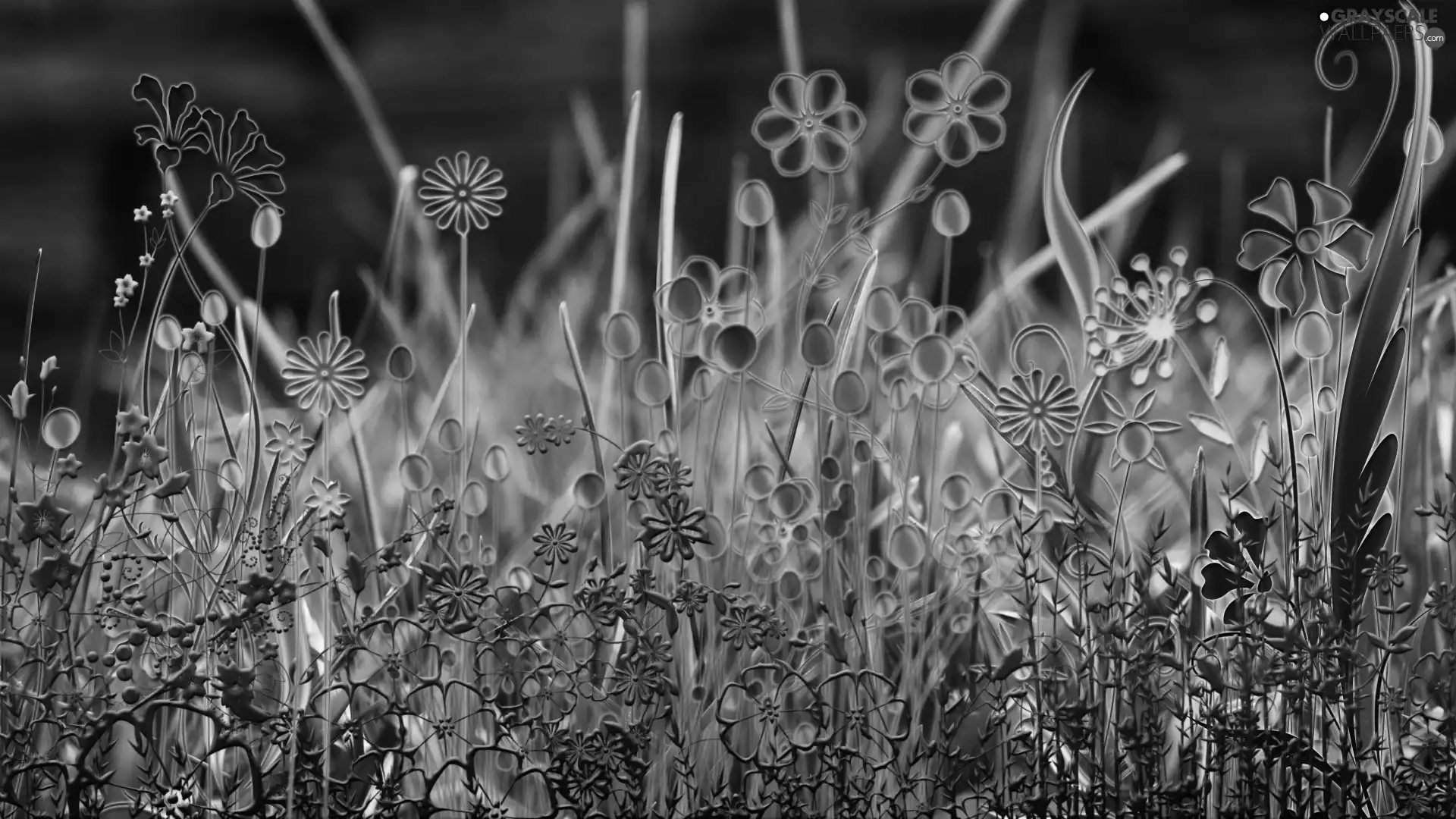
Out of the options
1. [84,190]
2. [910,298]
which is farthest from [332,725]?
[84,190]

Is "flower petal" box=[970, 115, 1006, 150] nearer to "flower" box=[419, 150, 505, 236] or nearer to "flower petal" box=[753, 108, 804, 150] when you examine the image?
"flower petal" box=[753, 108, 804, 150]

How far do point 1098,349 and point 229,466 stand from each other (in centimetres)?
32

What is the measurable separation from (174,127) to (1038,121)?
954 mm

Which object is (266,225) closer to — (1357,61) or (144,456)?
(144,456)

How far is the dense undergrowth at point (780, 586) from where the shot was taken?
396 mm

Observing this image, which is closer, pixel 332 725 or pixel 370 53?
pixel 332 725

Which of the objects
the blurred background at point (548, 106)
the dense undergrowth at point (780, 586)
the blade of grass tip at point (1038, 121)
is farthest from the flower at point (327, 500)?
the blurred background at point (548, 106)

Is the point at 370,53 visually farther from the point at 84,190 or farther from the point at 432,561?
the point at 432,561

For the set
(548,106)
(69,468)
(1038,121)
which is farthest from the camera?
(548,106)

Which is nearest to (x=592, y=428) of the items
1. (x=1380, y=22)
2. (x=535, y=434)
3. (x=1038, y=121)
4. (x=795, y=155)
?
(x=535, y=434)

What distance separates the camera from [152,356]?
1.40 ft

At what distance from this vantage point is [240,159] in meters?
0.42

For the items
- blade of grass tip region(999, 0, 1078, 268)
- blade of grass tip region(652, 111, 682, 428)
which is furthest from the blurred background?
blade of grass tip region(652, 111, 682, 428)

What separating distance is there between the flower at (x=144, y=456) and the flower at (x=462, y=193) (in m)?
0.13
